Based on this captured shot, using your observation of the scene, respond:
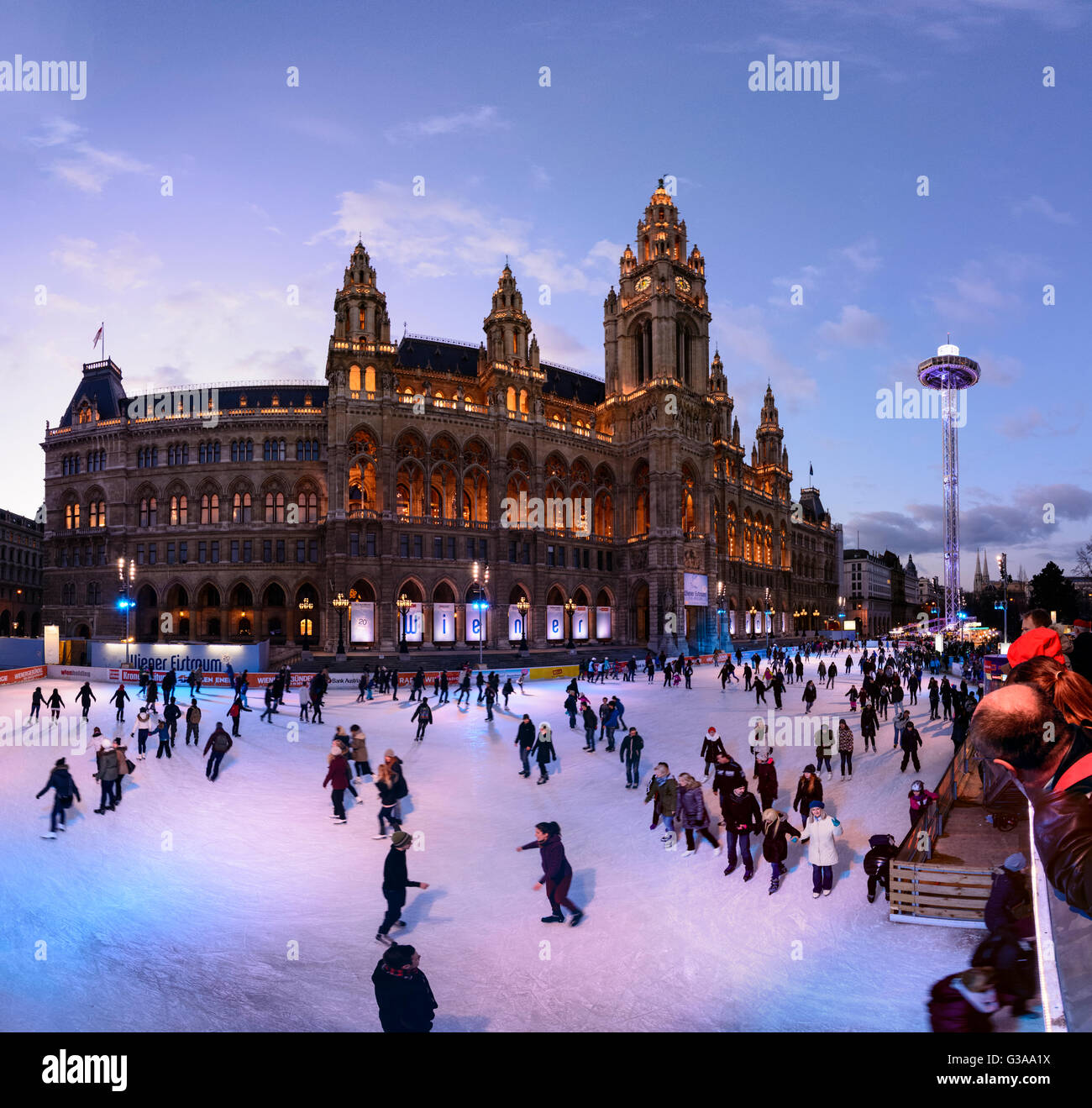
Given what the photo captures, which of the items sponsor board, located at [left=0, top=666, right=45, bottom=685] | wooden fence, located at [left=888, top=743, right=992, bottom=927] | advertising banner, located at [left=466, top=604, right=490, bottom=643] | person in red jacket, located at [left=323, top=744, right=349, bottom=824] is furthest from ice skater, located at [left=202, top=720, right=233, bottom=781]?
advertising banner, located at [left=466, top=604, right=490, bottom=643]

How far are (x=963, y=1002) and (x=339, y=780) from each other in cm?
1142

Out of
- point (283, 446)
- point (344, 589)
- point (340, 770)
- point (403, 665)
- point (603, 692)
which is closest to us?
point (340, 770)

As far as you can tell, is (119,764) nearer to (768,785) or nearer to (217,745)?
(217,745)

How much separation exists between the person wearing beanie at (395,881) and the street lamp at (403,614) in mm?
38632

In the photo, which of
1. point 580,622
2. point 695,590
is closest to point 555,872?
point 580,622

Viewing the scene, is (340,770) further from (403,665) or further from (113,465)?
(113,465)

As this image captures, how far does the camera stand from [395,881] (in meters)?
9.16

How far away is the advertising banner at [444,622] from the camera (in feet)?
179

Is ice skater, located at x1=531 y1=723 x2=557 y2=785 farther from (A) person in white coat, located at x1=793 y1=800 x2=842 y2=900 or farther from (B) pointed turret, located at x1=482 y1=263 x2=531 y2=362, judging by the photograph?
(B) pointed turret, located at x1=482 y1=263 x2=531 y2=362

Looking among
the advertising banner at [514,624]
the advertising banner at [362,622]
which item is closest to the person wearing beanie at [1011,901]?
the advertising banner at [362,622]

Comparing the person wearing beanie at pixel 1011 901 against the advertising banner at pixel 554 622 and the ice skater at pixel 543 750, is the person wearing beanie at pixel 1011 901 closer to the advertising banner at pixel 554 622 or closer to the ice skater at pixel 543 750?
the ice skater at pixel 543 750
